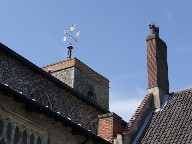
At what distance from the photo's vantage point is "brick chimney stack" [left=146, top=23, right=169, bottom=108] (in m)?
16.9

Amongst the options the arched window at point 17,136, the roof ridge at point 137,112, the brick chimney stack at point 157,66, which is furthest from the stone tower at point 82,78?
the arched window at point 17,136

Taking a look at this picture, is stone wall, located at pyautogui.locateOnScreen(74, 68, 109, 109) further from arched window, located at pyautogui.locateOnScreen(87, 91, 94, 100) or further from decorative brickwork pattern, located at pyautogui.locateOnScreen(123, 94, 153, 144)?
decorative brickwork pattern, located at pyautogui.locateOnScreen(123, 94, 153, 144)

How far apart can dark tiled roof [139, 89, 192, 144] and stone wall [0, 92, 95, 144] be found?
2739 mm

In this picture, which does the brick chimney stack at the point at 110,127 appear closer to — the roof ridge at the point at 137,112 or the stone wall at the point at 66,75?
the roof ridge at the point at 137,112

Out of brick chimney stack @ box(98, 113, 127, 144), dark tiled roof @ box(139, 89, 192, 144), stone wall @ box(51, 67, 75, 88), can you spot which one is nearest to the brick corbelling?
stone wall @ box(51, 67, 75, 88)

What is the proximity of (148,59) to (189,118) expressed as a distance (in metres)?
3.90

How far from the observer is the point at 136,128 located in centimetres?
1544

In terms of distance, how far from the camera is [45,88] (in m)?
20.2

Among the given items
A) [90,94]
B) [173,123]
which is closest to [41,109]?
[173,123]

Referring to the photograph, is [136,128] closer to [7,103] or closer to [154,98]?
[154,98]

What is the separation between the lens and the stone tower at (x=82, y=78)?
90.9ft

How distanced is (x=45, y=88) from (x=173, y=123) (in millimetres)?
7497

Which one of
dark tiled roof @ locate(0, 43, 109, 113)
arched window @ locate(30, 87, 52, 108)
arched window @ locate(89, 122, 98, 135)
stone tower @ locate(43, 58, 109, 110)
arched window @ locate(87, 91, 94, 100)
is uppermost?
stone tower @ locate(43, 58, 109, 110)

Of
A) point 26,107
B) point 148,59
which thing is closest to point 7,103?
point 26,107
